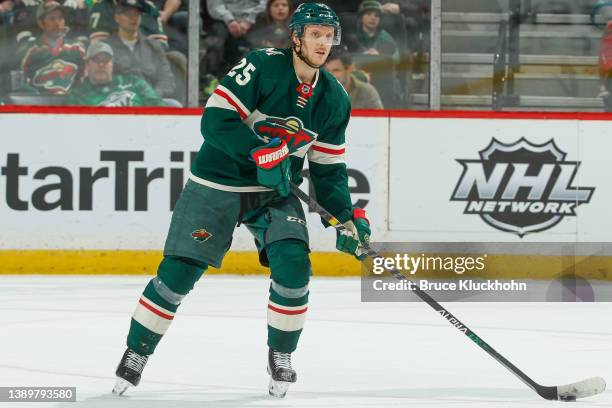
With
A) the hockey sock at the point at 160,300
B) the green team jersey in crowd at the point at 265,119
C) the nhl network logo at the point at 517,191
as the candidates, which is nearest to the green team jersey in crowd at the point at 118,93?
the nhl network logo at the point at 517,191

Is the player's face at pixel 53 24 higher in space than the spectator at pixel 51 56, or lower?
higher

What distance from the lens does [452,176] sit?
7.74 metres

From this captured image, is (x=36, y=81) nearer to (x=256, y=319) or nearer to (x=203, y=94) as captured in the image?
(x=203, y=94)

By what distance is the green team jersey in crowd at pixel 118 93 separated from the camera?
7.76m

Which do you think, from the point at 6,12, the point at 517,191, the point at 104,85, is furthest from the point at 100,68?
the point at 517,191

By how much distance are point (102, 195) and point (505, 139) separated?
2235 mm

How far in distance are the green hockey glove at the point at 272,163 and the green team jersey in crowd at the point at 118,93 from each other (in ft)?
13.3

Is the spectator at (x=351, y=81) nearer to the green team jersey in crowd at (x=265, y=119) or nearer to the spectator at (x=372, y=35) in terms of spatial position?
the spectator at (x=372, y=35)

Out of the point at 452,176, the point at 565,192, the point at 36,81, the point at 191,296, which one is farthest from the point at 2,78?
the point at 565,192

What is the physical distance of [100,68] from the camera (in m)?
7.79

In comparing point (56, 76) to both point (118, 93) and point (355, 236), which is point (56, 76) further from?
point (355, 236)

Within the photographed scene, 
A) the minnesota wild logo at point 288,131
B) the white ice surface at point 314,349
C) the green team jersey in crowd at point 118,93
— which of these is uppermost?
the green team jersey in crowd at point 118,93

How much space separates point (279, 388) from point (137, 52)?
14.1 feet

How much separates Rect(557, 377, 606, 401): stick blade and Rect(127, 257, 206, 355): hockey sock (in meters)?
1.06
